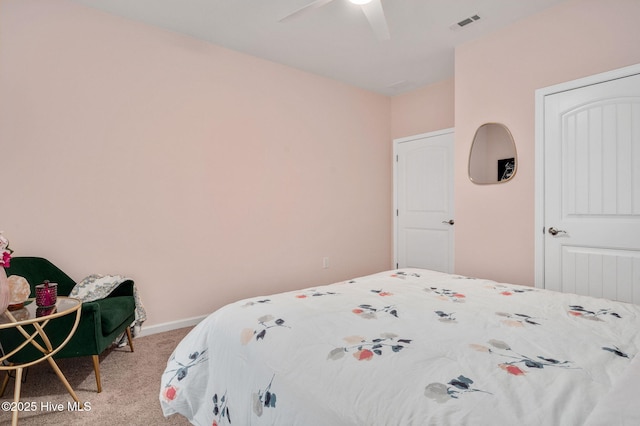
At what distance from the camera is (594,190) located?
2613 millimetres

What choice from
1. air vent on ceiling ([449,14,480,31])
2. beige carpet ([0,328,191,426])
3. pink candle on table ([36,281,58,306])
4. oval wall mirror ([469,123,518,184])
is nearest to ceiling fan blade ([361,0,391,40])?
air vent on ceiling ([449,14,480,31])

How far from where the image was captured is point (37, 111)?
2.56 meters

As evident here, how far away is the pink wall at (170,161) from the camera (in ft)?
8.39

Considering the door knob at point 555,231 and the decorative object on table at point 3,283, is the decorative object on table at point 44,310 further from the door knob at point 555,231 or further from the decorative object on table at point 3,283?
the door knob at point 555,231

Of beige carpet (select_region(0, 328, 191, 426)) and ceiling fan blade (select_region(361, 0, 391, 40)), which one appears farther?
ceiling fan blade (select_region(361, 0, 391, 40))

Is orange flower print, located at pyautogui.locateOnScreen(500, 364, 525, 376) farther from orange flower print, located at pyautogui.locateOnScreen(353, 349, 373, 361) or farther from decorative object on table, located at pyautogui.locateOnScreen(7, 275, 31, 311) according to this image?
decorative object on table, located at pyautogui.locateOnScreen(7, 275, 31, 311)

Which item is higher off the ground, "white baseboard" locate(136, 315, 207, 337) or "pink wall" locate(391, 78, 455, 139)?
"pink wall" locate(391, 78, 455, 139)

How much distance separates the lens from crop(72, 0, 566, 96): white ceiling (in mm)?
2723

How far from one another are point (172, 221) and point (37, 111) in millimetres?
1226

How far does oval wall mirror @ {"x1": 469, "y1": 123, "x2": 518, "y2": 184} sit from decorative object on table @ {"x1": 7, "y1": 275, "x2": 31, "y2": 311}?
3.38 m

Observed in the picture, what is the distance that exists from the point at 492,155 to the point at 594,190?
32.1 inches

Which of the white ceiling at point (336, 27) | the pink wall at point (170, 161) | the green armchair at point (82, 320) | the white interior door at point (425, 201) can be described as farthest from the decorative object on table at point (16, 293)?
the white interior door at point (425, 201)

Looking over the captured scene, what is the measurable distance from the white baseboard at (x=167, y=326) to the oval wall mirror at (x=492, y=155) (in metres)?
2.88

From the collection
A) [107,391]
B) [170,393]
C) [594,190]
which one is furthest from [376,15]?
[107,391]
